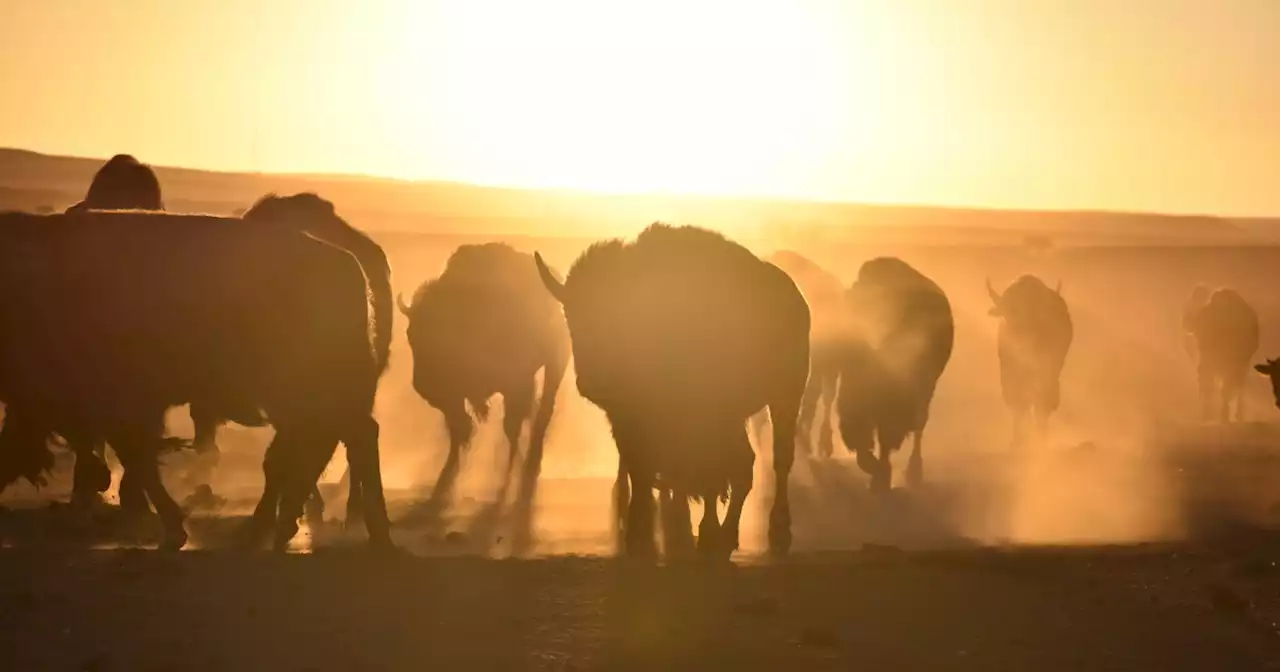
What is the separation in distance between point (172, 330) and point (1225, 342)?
57.8ft

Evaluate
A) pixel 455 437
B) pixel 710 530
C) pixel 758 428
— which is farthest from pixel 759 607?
pixel 758 428

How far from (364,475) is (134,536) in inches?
66.3

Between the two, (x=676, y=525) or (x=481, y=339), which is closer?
(x=676, y=525)

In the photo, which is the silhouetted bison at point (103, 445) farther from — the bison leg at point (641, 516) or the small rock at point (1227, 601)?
the small rock at point (1227, 601)

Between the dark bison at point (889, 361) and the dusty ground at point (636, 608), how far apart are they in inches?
201

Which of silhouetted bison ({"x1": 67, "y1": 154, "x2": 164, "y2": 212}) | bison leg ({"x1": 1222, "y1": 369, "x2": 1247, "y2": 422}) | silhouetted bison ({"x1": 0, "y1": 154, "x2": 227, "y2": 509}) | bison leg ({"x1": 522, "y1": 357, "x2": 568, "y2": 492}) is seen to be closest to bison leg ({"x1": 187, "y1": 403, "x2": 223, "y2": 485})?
silhouetted bison ({"x1": 0, "y1": 154, "x2": 227, "y2": 509})

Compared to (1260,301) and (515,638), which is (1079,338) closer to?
(1260,301)

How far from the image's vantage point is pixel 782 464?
31.1ft

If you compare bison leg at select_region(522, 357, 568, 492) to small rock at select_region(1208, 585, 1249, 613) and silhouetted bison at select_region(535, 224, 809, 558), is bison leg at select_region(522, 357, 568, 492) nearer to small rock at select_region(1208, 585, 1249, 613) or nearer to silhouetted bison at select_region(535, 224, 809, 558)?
silhouetted bison at select_region(535, 224, 809, 558)

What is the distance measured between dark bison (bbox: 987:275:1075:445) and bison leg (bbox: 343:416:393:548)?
11068mm

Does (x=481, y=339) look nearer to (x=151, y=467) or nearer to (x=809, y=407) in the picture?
(x=151, y=467)

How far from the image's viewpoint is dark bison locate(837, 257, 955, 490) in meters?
13.7

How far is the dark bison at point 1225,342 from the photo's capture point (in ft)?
69.1

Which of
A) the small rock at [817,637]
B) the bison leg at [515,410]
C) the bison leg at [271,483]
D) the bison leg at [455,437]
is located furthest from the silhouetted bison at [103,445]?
the small rock at [817,637]
